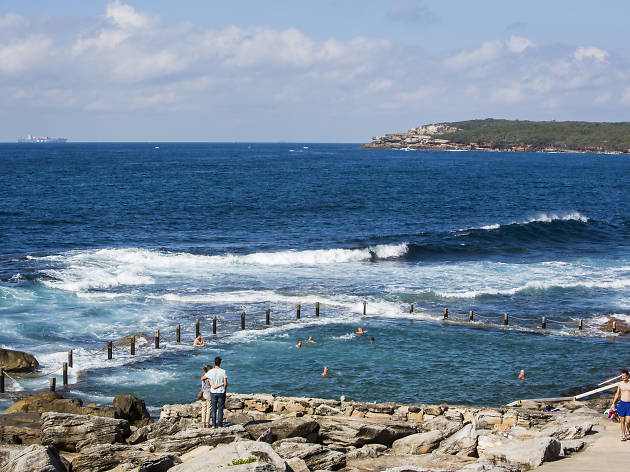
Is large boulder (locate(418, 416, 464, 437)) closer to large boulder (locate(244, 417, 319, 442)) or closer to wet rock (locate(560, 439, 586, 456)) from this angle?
wet rock (locate(560, 439, 586, 456))

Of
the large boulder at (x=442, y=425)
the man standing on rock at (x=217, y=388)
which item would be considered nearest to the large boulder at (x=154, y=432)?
the man standing on rock at (x=217, y=388)

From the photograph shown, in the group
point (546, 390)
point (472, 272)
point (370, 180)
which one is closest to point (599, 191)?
point (370, 180)

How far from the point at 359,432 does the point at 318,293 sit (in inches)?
1009

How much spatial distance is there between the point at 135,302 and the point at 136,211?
42.7 meters

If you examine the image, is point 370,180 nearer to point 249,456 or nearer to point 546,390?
point 546,390

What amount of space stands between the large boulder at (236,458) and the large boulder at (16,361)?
18647 millimetres

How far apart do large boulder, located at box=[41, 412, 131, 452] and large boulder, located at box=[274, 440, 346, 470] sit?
588 cm

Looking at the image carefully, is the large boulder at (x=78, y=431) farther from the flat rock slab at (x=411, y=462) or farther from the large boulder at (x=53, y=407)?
the flat rock slab at (x=411, y=462)

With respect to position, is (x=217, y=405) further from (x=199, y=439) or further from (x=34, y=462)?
(x=34, y=462)

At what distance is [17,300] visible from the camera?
4275 cm

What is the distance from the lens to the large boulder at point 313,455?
17.7 meters

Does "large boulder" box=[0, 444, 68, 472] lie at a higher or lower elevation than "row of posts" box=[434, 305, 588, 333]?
higher

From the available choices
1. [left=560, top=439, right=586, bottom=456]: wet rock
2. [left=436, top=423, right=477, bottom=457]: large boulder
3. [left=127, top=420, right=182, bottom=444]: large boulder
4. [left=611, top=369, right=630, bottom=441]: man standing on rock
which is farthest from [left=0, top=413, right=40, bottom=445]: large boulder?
[left=611, top=369, right=630, bottom=441]: man standing on rock

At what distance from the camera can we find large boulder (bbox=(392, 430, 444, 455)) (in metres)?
19.7
